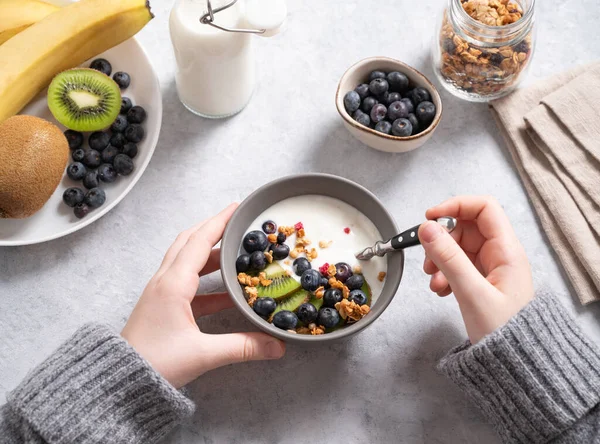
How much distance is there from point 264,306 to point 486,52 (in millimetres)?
598

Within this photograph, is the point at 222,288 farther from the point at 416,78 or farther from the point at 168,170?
the point at 416,78

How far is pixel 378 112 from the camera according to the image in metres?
1.14

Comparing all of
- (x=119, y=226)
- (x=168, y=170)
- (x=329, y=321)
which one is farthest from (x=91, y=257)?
(x=329, y=321)

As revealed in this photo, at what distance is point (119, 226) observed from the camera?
1.17m

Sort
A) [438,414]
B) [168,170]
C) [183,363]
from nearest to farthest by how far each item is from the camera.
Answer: [183,363], [438,414], [168,170]

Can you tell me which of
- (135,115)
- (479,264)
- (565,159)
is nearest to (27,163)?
(135,115)

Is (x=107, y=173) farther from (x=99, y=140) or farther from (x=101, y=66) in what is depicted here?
(x=101, y=66)

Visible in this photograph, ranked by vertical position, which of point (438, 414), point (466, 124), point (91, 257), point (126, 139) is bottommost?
point (438, 414)

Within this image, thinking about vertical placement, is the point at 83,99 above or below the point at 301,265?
above

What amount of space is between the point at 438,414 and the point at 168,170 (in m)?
0.65

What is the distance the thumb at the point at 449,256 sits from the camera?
2.94ft

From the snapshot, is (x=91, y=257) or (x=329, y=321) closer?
(x=329, y=321)

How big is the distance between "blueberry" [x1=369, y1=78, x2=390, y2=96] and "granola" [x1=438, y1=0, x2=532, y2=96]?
0.13 meters

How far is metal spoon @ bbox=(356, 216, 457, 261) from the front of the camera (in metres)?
0.92
